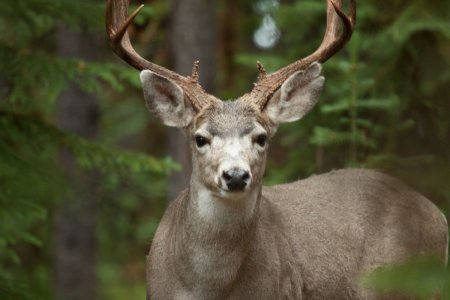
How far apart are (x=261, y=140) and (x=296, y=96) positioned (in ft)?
2.57

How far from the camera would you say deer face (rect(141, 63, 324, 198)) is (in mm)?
5883

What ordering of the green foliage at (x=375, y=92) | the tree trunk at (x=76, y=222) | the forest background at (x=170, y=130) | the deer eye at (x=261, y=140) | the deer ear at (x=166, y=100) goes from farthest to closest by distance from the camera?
the tree trunk at (x=76, y=222) < the green foliage at (x=375, y=92) < the deer ear at (x=166, y=100) < the deer eye at (x=261, y=140) < the forest background at (x=170, y=130)

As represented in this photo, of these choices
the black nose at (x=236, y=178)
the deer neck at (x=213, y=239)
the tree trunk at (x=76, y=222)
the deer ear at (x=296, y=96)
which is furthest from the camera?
the tree trunk at (x=76, y=222)

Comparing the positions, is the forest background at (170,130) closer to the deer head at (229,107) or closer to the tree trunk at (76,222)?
the tree trunk at (76,222)

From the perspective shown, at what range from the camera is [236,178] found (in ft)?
18.5

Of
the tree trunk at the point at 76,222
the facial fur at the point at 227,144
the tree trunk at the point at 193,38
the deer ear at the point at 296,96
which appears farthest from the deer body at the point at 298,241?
the tree trunk at the point at 76,222

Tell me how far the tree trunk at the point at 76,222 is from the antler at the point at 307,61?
20.3 ft

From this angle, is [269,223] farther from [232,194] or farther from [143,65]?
[143,65]

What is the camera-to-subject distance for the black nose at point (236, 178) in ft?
18.5

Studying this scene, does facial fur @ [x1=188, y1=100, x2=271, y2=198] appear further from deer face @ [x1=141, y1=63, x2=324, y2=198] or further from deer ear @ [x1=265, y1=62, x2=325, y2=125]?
deer ear @ [x1=265, y1=62, x2=325, y2=125]

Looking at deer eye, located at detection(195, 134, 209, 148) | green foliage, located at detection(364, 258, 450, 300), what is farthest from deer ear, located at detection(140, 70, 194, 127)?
green foliage, located at detection(364, 258, 450, 300)

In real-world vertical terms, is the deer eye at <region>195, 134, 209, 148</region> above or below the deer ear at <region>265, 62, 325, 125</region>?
below

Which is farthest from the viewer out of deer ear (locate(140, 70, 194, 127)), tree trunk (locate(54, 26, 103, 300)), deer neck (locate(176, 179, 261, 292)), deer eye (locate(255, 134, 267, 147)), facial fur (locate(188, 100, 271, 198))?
tree trunk (locate(54, 26, 103, 300))

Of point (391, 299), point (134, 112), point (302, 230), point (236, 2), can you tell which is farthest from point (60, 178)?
point (134, 112)
